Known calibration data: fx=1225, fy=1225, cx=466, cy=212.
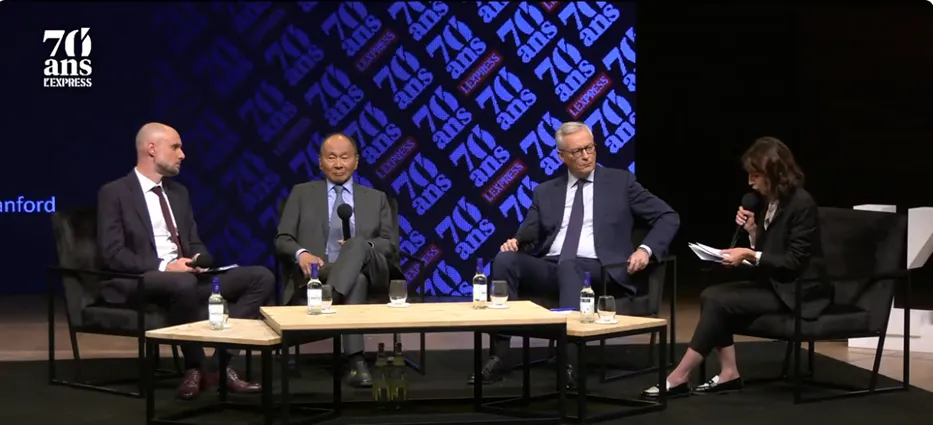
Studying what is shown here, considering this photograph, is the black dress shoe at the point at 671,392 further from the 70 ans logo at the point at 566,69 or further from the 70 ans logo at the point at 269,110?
the 70 ans logo at the point at 269,110

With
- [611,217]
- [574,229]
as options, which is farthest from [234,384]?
[611,217]

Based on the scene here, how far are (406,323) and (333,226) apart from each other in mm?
1753

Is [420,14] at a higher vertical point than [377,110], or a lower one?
higher

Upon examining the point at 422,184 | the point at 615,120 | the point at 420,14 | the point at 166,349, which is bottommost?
the point at 166,349

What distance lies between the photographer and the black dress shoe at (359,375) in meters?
5.38

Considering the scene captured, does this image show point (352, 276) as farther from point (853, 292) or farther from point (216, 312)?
point (853, 292)

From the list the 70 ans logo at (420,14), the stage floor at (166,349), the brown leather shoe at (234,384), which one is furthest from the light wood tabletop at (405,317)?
the 70 ans logo at (420,14)

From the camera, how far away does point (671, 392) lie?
5090 mm

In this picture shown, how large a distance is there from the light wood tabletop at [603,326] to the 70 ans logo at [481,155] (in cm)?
307

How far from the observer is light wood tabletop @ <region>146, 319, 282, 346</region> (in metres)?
4.29

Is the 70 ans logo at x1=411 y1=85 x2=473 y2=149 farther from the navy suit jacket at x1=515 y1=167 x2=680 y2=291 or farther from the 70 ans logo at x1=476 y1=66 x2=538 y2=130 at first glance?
the navy suit jacket at x1=515 y1=167 x2=680 y2=291

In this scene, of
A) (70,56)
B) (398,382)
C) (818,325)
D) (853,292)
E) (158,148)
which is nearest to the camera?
(398,382)

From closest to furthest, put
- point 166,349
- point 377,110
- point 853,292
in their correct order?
point 853,292 → point 166,349 → point 377,110

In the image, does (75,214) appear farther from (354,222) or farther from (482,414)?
(482,414)
